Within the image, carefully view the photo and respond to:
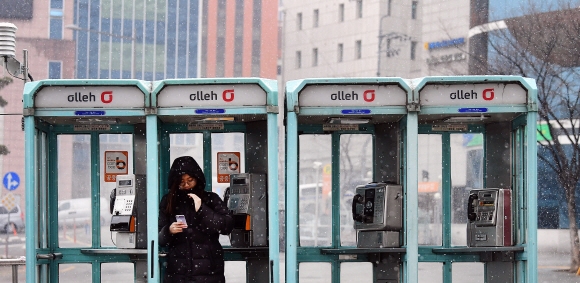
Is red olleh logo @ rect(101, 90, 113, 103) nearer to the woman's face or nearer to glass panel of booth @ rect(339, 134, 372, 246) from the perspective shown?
the woman's face

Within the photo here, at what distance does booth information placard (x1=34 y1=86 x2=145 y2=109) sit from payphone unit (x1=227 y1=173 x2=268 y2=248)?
149 cm

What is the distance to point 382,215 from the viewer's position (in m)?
10.2

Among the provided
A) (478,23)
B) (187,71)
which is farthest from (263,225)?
(187,71)

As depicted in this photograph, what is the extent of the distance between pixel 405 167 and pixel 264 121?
162cm

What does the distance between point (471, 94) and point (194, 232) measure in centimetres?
301

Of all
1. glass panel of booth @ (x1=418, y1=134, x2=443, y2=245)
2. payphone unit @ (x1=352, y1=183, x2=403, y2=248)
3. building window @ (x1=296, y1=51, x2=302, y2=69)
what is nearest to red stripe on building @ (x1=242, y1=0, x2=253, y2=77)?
building window @ (x1=296, y1=51, x2=302, y2=69)

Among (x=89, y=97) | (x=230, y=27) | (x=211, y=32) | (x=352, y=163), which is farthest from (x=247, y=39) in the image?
(x=89, y=97)

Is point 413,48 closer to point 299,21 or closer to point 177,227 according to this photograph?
point 299,21

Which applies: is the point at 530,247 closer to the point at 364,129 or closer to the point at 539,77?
the point at 364,129

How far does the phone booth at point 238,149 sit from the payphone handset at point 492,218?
2264 millimetres

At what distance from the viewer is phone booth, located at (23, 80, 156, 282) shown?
9461 millimetres

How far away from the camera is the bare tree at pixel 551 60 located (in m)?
24.5

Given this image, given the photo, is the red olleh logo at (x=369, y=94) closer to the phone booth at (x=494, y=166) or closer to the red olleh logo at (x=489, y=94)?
the phone booth at (x=494, y=166)

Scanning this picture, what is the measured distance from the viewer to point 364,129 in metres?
10.9
